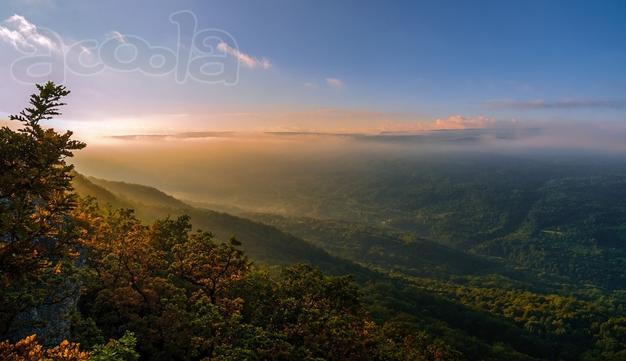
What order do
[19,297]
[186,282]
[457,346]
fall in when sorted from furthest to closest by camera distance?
[457,346], [186,282], [19,297]

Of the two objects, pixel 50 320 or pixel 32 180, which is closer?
pixel 32 180

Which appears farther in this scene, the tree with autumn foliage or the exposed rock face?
the exposed rock face

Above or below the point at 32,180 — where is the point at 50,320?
below

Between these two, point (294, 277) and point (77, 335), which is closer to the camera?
point (77, 335)

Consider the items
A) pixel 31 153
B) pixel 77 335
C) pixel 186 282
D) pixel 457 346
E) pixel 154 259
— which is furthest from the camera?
pixel 457 346

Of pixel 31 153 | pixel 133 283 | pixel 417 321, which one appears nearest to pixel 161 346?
pixel 133 283

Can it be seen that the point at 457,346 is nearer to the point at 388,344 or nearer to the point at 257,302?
the point at 388,344

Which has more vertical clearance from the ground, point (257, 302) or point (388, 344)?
point (257, 302)

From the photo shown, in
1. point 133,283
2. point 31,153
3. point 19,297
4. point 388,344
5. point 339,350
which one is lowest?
point 388,344

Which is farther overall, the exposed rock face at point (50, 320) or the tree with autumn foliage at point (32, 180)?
the exposed rock face at point (50, 320)

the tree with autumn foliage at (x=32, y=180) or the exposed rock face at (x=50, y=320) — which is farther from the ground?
the tree with autumn foliage at (x=32, y=180)

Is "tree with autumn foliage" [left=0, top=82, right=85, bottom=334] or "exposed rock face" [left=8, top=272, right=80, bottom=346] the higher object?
"tree with autumn foliage" [left=0, top=82, right=85, bottom=334]
